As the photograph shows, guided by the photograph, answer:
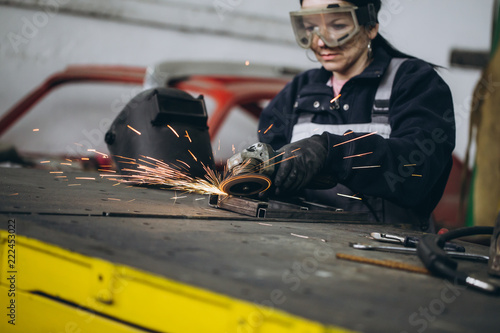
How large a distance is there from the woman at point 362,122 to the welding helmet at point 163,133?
396mm

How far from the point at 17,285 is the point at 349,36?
154 centimetres

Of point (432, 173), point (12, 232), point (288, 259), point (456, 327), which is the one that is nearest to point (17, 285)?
point (12, 232)

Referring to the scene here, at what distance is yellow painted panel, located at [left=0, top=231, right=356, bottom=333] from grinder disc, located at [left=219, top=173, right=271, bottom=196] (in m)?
0.69

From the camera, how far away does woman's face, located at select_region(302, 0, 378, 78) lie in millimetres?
2059

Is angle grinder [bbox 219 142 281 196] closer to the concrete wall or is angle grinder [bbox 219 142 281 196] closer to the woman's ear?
the woman's ear

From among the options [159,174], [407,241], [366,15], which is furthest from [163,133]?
[407,241]

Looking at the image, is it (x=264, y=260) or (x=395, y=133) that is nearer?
(x=264, y=260)

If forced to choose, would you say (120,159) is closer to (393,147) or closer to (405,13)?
(393,147)

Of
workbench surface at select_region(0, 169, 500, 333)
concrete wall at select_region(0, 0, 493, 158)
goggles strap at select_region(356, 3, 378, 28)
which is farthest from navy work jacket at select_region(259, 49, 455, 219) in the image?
concrete wall at select_region(0, 0, 493, 158)

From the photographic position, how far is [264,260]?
890 millimetres

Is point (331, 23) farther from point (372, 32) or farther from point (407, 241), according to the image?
point (407, 241)

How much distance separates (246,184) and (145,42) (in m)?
3.58

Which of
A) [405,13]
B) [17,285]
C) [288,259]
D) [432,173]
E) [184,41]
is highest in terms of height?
[405,13]

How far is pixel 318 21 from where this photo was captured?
2066 mm
